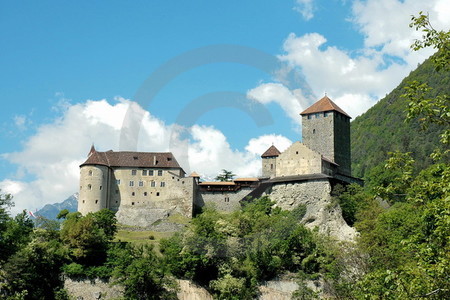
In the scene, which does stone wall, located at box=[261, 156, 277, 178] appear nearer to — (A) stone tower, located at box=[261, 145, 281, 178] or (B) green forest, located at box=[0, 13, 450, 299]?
(A) stone tower, located at box=[261, 145, 281, 178]

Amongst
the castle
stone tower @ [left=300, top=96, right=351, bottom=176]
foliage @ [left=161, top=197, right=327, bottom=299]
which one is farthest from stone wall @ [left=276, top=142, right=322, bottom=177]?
foliage @ [left=161, top=197, right=327, bottom=299]

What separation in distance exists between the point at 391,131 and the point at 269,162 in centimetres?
7978

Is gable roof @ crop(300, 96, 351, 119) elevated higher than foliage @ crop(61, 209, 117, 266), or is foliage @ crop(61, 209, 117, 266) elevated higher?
gable roof @ crop(300, 96, 351, 119)

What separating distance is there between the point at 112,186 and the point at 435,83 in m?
100

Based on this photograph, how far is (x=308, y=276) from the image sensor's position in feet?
194

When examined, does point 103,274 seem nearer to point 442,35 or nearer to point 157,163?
point 157,163

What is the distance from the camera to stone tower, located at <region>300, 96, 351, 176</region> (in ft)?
249

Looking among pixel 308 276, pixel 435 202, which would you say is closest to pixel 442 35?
pixel 435 202

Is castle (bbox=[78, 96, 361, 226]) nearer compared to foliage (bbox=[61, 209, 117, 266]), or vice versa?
foliage (bbox=[61, 209, 117, 266])

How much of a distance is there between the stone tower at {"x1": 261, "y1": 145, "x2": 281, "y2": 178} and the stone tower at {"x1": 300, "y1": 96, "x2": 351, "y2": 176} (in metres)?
4.49

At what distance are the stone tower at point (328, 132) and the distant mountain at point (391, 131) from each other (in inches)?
1672

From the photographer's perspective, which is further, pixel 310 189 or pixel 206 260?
pixel 310 189

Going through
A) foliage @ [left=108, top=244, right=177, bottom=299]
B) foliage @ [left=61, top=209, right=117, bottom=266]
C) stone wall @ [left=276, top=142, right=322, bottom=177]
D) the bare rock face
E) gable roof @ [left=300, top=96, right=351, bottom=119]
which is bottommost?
foliage @ [left=108, top=244, right=177, bottom=299]

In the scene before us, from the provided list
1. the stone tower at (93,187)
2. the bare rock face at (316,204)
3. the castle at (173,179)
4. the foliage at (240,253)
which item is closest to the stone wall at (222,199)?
the castle at (173,179)
